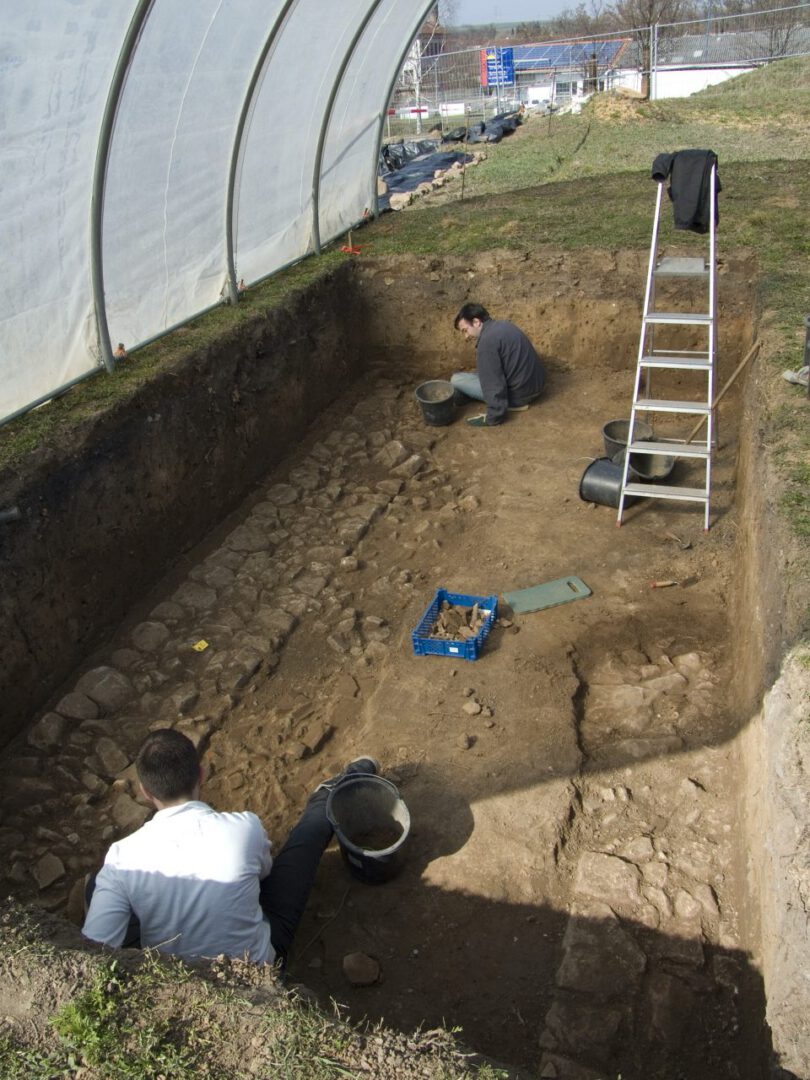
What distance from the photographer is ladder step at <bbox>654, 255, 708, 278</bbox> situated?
642cm

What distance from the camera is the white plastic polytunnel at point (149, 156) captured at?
201 inches

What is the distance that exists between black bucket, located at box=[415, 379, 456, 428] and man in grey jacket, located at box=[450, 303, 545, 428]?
27cm

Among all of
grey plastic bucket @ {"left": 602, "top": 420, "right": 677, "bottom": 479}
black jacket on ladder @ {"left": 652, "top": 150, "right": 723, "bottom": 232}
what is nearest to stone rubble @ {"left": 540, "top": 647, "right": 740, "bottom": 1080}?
grey plastic bucket @ {"left": 602, "top": 420, "right": 677, "bottom": 479}

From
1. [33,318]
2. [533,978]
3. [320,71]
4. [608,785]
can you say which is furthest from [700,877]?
[320,71]

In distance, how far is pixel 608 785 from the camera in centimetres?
418

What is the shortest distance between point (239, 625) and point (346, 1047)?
382 centimetres

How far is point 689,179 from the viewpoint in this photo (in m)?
6.12

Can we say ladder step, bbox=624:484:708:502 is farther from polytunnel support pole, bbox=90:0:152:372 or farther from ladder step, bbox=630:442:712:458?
polytunnel support pole, bbox=90:0:152:372

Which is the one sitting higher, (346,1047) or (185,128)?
(185,128)

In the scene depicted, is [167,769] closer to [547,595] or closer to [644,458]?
[547,595]

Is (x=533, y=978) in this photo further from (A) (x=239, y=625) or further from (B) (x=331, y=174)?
(B) (x=331, y=174)

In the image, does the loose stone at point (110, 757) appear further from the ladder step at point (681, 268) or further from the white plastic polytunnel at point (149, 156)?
the ladder step at point (681, 268)

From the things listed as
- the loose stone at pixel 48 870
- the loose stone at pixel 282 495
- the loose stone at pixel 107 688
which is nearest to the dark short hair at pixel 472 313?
the loose stone at pixel 282 495

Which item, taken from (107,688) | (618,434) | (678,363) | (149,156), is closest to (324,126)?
→ (149,156)
